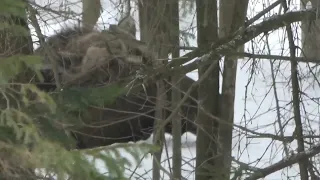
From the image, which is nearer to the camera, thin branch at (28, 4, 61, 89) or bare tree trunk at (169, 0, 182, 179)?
thin branch at (28, 4, 61, 89)

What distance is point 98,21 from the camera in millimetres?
2699

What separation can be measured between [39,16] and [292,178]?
1726mm

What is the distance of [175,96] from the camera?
3016 millimetres

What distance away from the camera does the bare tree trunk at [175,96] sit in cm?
270

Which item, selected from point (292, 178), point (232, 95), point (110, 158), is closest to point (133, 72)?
point (232, 95)

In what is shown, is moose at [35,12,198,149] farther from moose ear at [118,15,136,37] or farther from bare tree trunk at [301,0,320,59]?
bare tree trunk at [301,0,320,59]

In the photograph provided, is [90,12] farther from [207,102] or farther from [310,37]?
[310,37]

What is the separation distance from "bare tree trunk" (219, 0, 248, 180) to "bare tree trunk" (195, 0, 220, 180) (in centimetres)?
4

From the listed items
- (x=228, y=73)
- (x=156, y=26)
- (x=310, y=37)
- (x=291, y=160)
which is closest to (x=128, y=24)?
(x=156, y=26)

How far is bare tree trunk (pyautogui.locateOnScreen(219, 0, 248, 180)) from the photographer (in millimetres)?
2812

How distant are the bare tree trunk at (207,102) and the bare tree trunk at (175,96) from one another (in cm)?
11

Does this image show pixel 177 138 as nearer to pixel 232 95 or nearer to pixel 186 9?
pixel 232 95

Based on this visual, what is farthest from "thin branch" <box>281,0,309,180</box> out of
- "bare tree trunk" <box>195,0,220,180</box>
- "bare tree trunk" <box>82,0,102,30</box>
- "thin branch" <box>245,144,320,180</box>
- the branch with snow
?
"bare tree trunk" <box>82,0,102,30</box>

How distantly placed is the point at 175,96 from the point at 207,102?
20 cm
